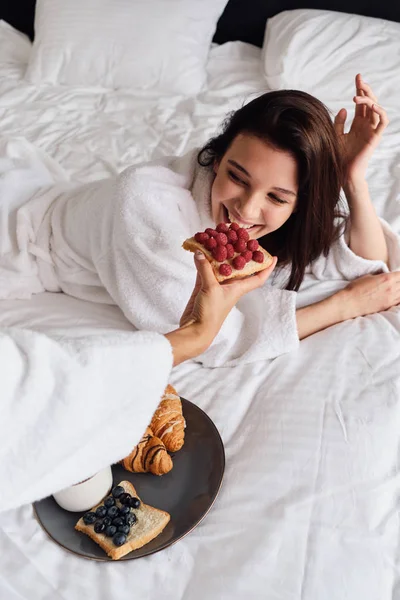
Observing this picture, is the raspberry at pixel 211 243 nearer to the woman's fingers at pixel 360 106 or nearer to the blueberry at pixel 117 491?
the blueberry at pixel 117 491

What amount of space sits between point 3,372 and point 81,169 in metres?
1.38

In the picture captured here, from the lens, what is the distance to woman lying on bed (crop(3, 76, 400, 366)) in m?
1.29

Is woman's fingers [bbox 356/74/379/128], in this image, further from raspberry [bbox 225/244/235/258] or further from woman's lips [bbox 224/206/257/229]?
raspberry [bbox 225/244/235/258]

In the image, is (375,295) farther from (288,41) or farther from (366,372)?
(288,41)

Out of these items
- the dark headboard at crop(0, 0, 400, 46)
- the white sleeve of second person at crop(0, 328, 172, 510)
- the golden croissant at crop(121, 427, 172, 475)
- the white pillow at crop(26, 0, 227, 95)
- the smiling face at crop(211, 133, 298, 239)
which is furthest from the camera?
the dark headboard at crop(0, 0, 400, 46)

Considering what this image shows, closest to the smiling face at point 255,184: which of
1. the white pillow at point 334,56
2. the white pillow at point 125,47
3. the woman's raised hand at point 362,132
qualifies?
the woman's raised hand at point 362,132

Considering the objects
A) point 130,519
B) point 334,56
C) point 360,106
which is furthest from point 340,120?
point 130,519

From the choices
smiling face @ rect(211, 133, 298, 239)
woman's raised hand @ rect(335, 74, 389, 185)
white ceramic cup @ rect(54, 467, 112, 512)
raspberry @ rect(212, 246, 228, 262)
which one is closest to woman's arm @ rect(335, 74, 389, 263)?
woman's raised hand @ rect(335, 74, 389, 185)

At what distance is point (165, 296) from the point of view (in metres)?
1.29

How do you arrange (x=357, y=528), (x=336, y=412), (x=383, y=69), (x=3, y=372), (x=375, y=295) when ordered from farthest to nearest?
(x=383, y=69)
(x=375, y=295)
(x=336, y=412)
(x=357, y=528)
(x=3, y=372)

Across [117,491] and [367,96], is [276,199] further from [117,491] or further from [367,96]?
[117,491]

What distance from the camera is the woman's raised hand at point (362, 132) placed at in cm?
151

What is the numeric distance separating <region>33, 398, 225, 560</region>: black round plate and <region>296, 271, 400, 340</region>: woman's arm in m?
0.44

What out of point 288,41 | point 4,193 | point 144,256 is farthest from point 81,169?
point 288,41
